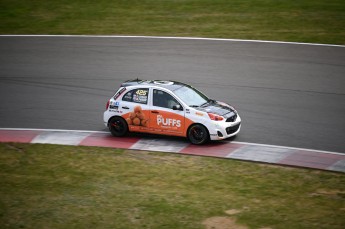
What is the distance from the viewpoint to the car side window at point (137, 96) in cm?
1767

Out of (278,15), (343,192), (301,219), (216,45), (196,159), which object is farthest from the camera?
(278,15)

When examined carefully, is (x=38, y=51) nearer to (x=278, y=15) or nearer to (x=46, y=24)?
(x=46, y=24)

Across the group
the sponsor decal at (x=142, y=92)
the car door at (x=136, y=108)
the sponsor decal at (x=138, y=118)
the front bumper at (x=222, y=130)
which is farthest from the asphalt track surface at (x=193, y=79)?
the sponsor decal at (x=142, y=92)

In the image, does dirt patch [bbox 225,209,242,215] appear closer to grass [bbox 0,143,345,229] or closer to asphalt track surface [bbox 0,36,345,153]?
grass [bbox 0,143,345,229]

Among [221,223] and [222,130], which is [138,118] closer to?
[222,130]

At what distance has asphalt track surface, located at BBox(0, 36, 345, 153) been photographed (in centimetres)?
1877

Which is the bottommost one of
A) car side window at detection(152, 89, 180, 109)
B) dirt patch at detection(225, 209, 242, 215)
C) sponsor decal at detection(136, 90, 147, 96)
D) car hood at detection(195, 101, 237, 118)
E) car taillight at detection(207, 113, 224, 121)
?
dirt patch at detection(225, 209, 242, 215)

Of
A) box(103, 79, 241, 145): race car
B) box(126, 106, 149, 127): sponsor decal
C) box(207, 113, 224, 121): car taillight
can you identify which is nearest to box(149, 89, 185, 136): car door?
box(103, 79, 241, 145): race car

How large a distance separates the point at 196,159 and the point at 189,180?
4.70 feet

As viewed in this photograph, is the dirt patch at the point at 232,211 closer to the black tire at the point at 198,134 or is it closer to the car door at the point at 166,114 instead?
the black tire at the point at 198,134

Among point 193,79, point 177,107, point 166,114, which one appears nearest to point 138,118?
point 166,114

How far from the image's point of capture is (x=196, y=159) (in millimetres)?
16109

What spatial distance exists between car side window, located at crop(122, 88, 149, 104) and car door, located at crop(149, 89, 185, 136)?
25 centimetres

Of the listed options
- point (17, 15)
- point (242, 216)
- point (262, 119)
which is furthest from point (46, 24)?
point (242, 216)
